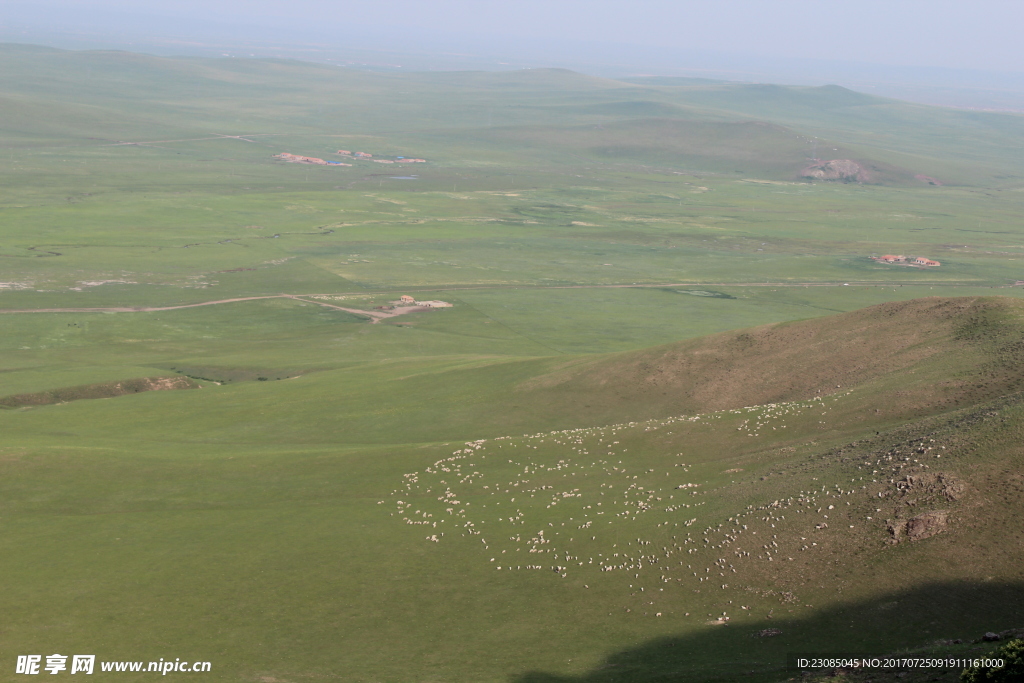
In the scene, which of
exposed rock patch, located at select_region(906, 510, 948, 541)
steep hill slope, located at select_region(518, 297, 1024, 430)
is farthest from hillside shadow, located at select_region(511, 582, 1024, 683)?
steep hill slope, located at select_region(518, 297, 1024, 430)

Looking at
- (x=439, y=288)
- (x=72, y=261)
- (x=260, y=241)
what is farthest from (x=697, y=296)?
(x=72, y=261)

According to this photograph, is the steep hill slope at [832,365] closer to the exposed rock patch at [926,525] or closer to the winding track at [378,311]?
the exposed rock patch at [926,525]

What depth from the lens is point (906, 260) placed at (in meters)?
188

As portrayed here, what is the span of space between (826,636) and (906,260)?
16786 centimetres

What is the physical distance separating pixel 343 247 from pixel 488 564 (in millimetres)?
141742

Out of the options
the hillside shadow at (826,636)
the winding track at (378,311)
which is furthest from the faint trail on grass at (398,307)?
the hillside shadow at (826,636)

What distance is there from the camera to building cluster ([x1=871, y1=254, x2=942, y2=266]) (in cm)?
18550

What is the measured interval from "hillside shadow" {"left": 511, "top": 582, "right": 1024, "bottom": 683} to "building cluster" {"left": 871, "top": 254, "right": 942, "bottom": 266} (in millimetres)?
162350

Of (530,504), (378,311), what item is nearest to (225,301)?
(378,311)

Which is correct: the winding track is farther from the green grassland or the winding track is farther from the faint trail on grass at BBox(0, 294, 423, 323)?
the green grassland

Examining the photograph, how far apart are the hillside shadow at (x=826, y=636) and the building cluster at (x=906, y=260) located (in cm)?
16235

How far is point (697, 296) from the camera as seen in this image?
152 metres

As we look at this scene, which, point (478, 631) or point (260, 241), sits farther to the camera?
point (260, 241)

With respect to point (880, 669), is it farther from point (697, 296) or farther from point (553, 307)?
point (697, 296)
